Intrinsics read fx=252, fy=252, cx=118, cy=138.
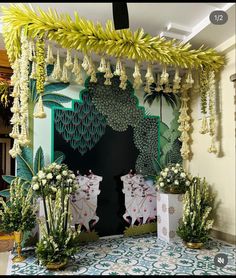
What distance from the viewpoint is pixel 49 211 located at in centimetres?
168

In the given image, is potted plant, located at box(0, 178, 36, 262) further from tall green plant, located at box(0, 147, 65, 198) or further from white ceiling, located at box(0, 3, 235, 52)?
white ceiling, located at box(0, 3, 235, 52)

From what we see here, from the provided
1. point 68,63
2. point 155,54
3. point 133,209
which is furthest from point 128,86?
point 133,209

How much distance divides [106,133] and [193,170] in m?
0.90

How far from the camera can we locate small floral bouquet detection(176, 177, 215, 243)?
1960 millimetres

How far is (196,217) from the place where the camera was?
1986 mm

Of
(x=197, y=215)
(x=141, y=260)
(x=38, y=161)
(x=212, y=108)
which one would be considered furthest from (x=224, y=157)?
(x=38, y=161)

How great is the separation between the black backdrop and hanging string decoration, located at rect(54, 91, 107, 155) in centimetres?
5

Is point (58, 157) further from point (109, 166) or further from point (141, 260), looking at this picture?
point (141, 260)

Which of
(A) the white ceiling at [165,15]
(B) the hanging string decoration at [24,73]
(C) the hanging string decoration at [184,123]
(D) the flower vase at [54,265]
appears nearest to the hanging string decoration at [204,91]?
(A) the white ceiling at [165,15]

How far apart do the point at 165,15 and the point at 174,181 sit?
1344 mm

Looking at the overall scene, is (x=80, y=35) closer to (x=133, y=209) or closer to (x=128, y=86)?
(x=128, y=86)

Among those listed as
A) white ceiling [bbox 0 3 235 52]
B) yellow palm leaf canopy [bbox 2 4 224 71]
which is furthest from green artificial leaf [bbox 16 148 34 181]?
white ceiling [bbox 0 3 235 52]

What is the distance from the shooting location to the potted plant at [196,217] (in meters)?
1.96

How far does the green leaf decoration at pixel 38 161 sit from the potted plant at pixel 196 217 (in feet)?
4.11
